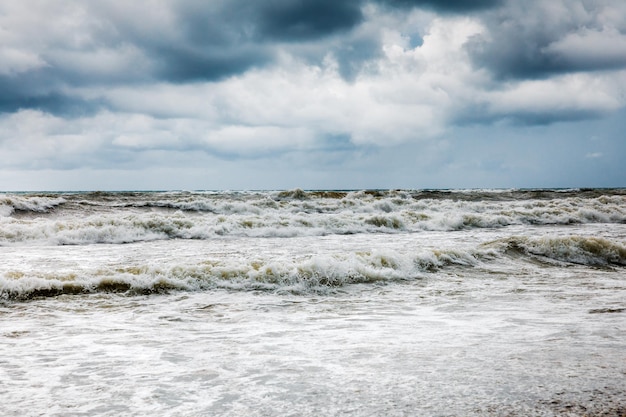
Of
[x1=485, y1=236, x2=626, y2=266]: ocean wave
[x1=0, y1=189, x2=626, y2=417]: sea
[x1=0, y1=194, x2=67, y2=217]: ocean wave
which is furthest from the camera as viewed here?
[x1=0, y1=194, x2=67, y2=217]: ocean wave

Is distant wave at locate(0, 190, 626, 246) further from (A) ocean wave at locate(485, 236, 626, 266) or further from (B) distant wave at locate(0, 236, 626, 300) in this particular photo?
(A) ocean wave at locate(485, 236, 626, 266)

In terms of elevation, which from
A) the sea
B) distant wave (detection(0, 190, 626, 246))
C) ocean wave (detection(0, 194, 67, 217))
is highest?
ocean wave (detection(0, 194, 67, 217))

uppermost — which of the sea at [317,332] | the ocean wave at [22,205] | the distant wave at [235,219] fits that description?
the ocean wave at [22,205]

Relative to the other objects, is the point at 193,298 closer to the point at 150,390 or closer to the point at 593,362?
the point at 150,390

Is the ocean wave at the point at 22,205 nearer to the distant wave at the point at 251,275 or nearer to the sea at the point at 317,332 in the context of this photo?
the sea at the point at 317,332

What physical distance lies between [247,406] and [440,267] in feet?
27.0

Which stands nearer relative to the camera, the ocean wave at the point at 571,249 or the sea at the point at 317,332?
the sea at the point at 317,332

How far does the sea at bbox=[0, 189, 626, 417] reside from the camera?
3555 mm

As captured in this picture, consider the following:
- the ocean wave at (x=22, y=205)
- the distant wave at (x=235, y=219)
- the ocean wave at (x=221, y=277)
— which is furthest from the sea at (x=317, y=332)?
the ocean wave at (x=22, y=205)

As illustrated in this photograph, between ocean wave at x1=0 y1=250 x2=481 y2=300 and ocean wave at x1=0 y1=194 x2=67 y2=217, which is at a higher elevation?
ocean wave at x1=0 y1=194 x2=67 y2=217

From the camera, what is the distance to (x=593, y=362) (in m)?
4.29

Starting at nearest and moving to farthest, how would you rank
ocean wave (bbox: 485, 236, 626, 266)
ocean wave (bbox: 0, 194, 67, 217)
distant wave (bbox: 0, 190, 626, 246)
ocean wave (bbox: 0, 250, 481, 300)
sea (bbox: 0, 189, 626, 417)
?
1. sea (bbox: 0, 189, 626, 417)
2. ocean wave (bbox: 0, 250, 481, 300)
3. ocean wave (bbox: 485, 236, 626, 266)
4. distant wave (bbox: 0, 190, 626, 246)
5. ocean wave (bbox: 0, 194, 67, 217)

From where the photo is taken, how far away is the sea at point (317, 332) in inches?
140

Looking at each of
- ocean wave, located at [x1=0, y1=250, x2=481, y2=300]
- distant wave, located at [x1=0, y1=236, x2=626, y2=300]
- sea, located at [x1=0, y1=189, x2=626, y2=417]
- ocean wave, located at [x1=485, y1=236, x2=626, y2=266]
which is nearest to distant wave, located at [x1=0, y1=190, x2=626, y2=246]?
sea, located at [x1=0, y1=189, x2=626, y2=417]
